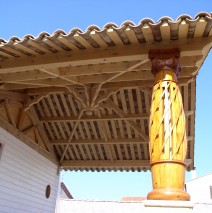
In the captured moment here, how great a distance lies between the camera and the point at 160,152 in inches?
152

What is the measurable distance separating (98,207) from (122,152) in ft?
41.7

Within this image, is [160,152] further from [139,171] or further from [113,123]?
[139,171]

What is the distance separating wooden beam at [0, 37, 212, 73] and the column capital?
0.09 metres

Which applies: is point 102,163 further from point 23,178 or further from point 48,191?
point 23,178

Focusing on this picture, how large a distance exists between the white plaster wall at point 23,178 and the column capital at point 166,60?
5057mm

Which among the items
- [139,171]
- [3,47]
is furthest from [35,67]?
[139,171]

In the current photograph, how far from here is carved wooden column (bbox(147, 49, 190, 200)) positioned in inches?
144

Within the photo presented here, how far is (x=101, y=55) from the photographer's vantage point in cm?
488

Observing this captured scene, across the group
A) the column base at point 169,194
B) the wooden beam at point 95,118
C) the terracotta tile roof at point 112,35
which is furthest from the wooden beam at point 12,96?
the column base at point 169,194

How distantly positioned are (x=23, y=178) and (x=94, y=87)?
3875 millimetres

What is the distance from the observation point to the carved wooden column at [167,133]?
12.0 ft

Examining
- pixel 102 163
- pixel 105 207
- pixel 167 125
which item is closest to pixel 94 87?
pixel 167 125

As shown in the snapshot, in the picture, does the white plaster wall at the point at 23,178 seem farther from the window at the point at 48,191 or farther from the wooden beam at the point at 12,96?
the wooden beam at the point at 12,96

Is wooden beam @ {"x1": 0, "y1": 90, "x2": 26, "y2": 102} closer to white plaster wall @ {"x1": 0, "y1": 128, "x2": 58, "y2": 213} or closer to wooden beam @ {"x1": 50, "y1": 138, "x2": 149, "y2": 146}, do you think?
white plaster wall @ {"x1": 0, "y1": 128, "x2": 58, "y2": 213}
